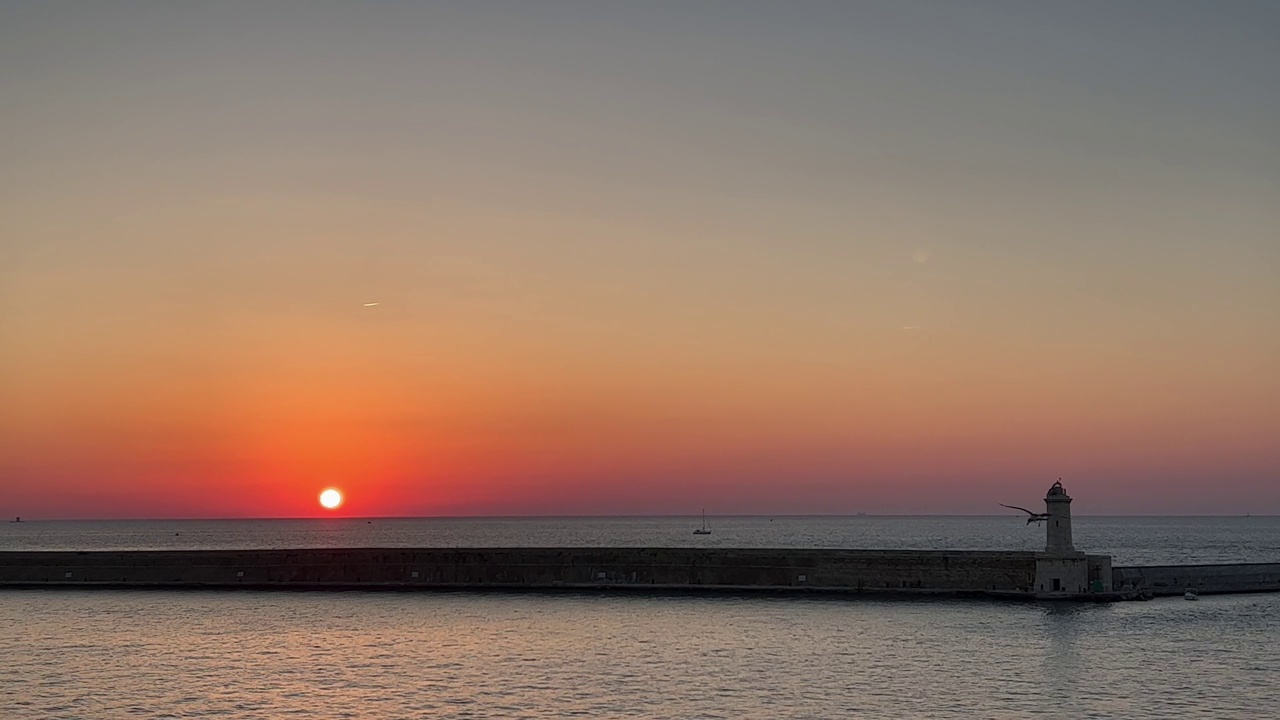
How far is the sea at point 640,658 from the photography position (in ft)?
110

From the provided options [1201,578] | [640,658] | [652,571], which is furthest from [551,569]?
[1201,578]

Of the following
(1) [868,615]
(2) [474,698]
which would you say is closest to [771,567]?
(1) [868,615]

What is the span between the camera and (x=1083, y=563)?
58156mm

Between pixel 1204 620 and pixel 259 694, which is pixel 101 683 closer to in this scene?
pixel 259 694

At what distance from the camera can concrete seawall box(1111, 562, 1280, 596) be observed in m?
61.2

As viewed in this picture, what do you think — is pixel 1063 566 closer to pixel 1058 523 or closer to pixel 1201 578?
pixel 1058 523

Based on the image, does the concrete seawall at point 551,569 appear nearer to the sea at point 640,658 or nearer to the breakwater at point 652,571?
the breakwater at point 652,571

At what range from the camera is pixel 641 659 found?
1608 inches

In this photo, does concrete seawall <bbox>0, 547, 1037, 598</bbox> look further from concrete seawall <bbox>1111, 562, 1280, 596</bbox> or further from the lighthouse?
concrete seawall <bbox>1111, 562, 1280, 596</bbox>

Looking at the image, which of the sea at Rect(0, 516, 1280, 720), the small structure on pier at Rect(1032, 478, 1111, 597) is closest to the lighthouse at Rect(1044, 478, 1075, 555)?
the small structure on pier at Rect(1032, 478, 1111, 597)

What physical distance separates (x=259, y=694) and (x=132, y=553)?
3962 centimetres

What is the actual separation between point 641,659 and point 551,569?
24.2 meters

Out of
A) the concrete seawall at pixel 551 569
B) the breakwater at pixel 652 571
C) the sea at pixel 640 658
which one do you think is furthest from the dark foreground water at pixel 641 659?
the concrete seawall at pixel 551 569

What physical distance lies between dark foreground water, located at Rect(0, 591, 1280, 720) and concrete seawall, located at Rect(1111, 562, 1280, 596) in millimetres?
1806
